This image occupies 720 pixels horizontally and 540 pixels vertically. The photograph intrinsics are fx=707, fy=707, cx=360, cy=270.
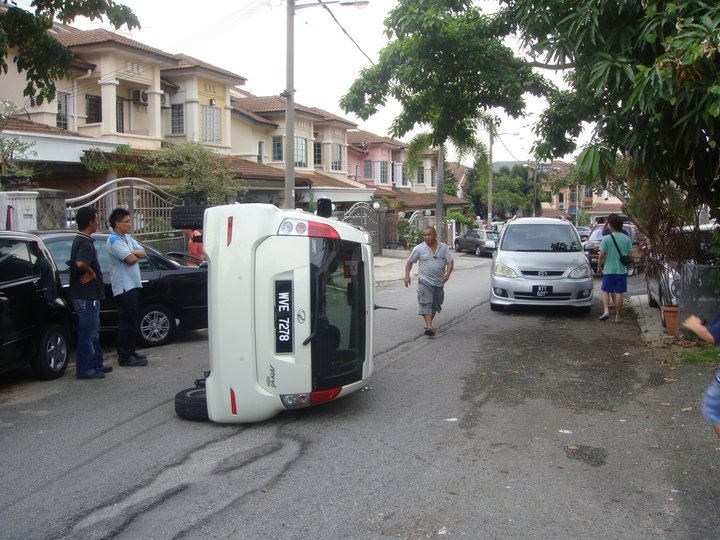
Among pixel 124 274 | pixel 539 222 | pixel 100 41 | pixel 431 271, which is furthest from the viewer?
pixel 100 41

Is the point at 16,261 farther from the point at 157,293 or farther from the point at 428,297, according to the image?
the point at 428,297

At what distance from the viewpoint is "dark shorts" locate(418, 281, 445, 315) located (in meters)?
10.7

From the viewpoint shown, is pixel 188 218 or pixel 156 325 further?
pixel 188 218

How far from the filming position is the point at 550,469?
17.3ft

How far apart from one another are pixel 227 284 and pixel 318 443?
4.97ft

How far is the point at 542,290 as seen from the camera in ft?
40.9

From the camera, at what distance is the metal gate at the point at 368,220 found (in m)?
29.8

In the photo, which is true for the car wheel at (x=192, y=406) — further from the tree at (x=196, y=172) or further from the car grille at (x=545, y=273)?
the tree at (x=196, y=172)

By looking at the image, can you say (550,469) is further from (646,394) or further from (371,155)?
(371,155)

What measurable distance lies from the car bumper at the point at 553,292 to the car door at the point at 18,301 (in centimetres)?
784

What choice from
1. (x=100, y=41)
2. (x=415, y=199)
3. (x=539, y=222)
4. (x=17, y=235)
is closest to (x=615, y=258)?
(x=539, y=222)

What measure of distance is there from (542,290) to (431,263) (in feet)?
9.26

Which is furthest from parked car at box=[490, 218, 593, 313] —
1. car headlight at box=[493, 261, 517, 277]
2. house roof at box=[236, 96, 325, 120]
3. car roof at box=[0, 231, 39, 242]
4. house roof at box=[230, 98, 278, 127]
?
house roof at box=[236, 96, 325, 120]

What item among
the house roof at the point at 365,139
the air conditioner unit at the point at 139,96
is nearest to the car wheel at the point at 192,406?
the air conditioner unit at the point at 139,96
